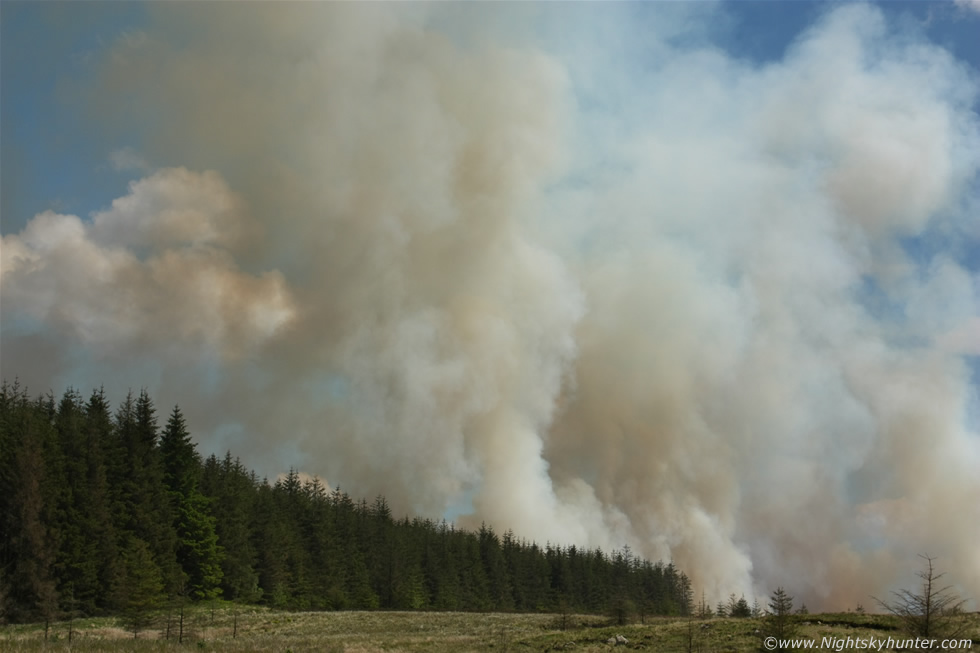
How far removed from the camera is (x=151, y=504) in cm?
7794

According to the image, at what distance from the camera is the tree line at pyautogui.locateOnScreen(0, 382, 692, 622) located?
6319 centimetres

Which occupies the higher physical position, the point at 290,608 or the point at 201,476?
the point at 201,476

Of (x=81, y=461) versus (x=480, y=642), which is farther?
(x=81, y=461)

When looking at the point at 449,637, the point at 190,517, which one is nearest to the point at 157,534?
the point at 190,517

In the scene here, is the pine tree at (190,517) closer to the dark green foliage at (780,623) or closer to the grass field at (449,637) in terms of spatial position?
the grass field at (449,637)

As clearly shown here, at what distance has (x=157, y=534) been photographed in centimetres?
7600

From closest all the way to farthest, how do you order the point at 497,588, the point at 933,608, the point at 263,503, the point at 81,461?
the point at 933,608
the point at 81,461
the point at 263,503
the point at 497,588

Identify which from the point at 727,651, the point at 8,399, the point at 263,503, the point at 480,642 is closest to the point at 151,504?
the point at 8,399

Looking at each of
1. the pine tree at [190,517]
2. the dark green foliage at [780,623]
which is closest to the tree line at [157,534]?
the pine tree at [190,517]

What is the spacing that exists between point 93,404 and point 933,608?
81.2m

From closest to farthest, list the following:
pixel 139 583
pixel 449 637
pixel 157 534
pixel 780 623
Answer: pixel 780 623, pixel 449 637, pixel 139 583, pixel 157 534

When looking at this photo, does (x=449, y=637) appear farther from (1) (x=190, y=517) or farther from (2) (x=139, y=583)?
(1) (x=190, y=517)

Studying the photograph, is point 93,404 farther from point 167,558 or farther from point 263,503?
point 263,503

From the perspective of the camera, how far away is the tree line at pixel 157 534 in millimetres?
63188
